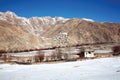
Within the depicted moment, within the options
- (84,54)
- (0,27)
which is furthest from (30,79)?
(0,27)

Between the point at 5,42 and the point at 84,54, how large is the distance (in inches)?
3435

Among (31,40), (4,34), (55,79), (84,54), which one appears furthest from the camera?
(31,40)

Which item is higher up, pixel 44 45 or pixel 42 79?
A: pixel 44 45

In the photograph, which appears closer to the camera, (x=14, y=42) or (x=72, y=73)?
(x=72, y=73)

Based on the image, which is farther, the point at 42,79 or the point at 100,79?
the point at 42,79

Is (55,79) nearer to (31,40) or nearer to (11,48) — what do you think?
(11,48)

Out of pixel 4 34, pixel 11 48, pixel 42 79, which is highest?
pixel 4 34

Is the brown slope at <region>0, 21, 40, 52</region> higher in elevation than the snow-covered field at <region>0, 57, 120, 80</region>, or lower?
higher

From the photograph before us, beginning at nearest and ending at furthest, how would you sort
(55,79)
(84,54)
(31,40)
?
(55,79) < (84,54) < (31,40)

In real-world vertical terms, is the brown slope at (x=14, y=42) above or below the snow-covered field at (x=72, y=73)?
above

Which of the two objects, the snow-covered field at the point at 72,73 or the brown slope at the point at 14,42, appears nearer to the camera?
the snow-covered field at the point at 72,73

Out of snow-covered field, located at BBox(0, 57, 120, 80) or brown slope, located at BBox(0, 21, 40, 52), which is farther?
brown slope, located at BBox(0, 21, 40, 52)

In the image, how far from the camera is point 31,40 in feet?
591

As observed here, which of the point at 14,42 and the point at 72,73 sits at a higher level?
the point at 14,42
